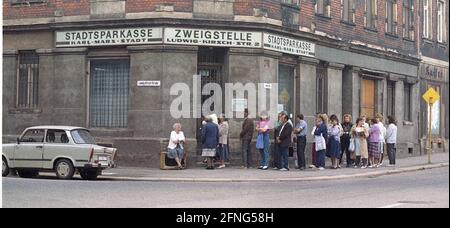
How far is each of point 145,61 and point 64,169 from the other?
530cm

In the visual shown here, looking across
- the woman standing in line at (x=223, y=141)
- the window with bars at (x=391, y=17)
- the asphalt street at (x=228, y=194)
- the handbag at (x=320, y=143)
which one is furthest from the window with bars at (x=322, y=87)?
the asphalt street at (x=228, y=194)

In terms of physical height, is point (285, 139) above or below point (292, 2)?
below

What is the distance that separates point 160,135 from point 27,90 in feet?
18.1

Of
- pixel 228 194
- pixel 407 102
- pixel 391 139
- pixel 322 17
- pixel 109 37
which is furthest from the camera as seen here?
pixel 407 102

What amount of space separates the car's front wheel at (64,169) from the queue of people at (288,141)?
389cm

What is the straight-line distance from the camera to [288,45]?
2617 cm

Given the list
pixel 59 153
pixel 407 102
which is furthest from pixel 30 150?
pixel 407 102

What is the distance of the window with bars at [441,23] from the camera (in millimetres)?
38719

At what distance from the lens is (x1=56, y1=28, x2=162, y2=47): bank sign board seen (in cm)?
2408

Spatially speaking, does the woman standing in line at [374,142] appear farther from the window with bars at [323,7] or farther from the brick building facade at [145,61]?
the window with bars at [323,7]

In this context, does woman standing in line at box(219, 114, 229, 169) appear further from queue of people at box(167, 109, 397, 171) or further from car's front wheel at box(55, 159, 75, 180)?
car's front wheel at box(55, 159, 75, 180)

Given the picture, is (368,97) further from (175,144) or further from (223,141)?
(175,144)
